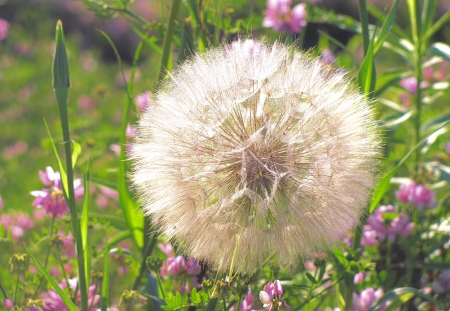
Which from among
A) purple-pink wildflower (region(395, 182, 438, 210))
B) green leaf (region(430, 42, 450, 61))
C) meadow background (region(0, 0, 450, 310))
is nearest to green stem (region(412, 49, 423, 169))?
meadow background (region(0, 0, 450, 310))

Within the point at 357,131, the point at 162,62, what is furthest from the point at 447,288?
the point at 162,62

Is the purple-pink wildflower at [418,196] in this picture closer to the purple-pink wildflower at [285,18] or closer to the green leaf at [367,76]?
the green leaf at [367,76]

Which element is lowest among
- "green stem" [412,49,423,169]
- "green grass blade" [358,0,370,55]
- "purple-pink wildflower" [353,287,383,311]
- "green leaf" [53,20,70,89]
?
"purple-pink wildflower" [353,287,383,311]

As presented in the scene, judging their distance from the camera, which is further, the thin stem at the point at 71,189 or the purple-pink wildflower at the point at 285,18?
the purple-pink wildflower at the point at 285,18

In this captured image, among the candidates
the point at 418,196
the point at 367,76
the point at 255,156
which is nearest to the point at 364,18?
the point at 367,76

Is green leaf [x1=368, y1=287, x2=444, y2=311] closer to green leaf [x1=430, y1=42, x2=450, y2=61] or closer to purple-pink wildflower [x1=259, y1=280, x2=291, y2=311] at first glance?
purple-pink wildflower [x1=259, y1=280, x2=291, y2=311]

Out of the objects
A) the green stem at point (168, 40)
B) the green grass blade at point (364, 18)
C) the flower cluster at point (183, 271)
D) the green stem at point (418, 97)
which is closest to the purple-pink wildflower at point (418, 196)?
the green stem at point (418, 97)
